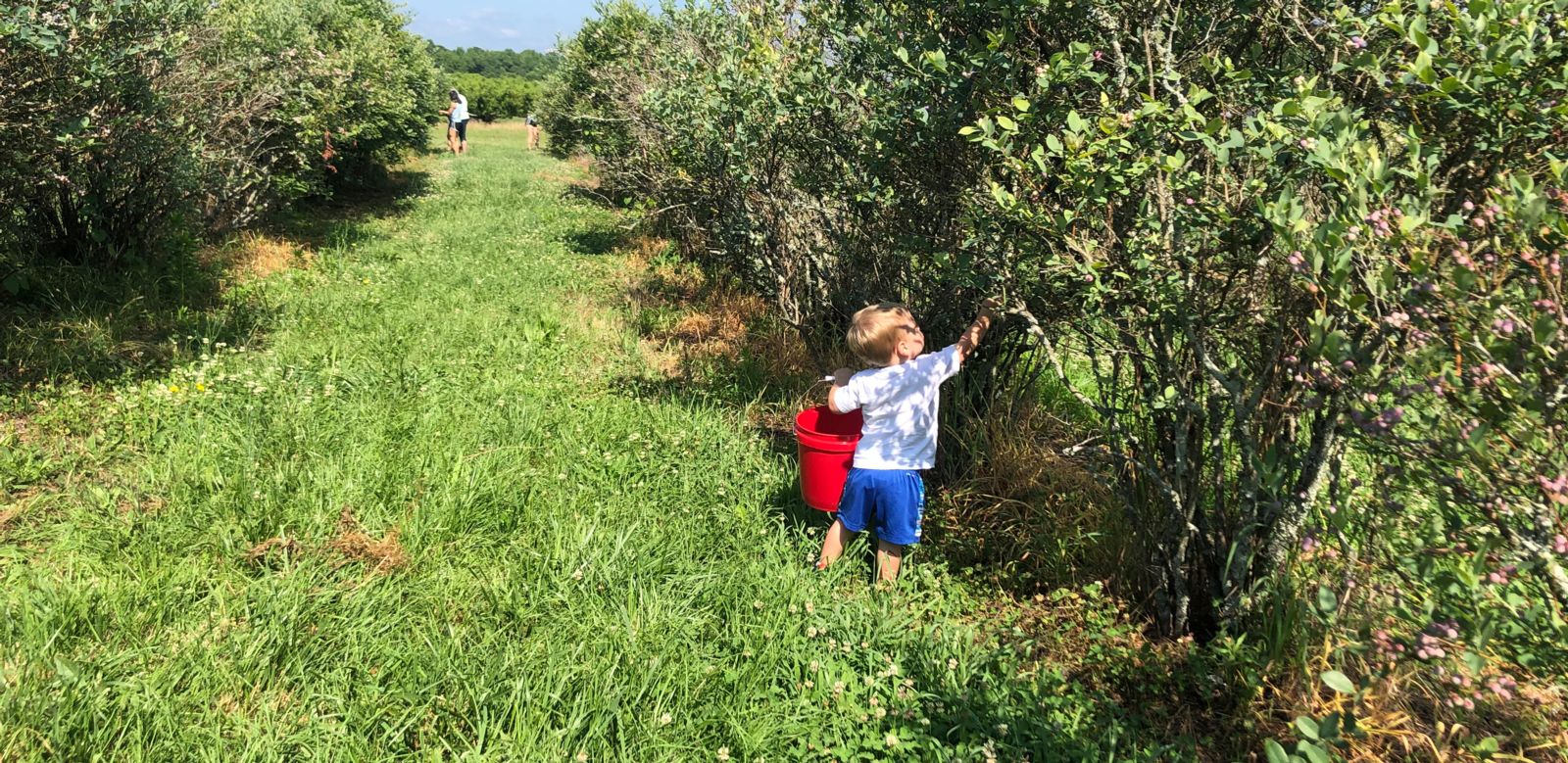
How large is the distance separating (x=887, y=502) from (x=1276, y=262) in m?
1.48

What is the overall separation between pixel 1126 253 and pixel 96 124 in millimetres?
5978

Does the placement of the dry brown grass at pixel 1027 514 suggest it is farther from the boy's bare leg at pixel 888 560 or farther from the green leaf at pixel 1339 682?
the green leaf at pixel 1339 682

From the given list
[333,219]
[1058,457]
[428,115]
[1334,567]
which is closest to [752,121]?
[1058,457]

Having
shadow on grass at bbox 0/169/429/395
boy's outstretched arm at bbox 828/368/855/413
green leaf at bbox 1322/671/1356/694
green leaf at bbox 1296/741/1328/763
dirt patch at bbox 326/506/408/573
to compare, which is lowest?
dirt patch at bbox 326/506/408/573

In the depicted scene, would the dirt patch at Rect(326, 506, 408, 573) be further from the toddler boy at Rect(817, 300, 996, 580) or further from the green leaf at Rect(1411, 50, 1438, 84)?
the green leaf at Rect(1411, 50, 1438, 84)

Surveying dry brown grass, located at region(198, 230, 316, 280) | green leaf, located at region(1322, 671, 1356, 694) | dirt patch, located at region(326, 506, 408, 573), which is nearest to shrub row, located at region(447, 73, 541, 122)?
dry brown grass, located at region(198, 230, 316, 280)

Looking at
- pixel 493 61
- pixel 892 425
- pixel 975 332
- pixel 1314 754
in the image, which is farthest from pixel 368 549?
pixel 493 61

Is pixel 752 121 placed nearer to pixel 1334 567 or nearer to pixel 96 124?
pixel 1334 567

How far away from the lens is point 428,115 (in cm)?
1766

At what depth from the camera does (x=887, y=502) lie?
10.1 ft

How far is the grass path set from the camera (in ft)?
7.62

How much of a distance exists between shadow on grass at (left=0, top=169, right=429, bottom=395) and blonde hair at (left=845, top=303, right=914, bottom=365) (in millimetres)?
4167

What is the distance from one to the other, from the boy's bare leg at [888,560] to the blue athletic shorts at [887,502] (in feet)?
0.20

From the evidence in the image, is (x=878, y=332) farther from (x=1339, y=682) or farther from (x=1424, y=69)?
(x=1339, y=682)
